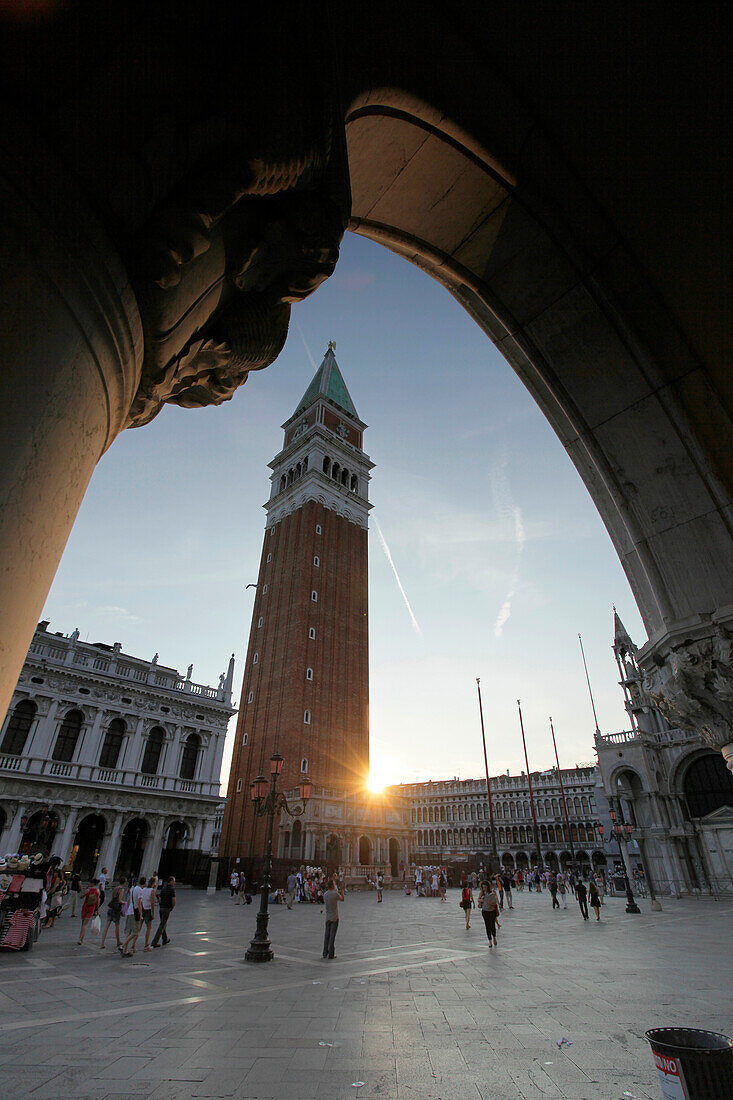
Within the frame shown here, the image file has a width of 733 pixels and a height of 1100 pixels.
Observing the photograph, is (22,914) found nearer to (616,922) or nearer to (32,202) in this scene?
(32,202)

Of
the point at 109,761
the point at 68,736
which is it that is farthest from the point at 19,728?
the point at 109,761

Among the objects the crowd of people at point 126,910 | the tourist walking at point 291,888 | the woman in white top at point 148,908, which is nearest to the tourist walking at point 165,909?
the crowd of people at point 126,910

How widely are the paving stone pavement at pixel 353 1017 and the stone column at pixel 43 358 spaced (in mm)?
4662

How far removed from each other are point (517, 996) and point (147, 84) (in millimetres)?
9570

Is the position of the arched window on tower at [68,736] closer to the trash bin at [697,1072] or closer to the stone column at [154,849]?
A: the stone column at [154,849]

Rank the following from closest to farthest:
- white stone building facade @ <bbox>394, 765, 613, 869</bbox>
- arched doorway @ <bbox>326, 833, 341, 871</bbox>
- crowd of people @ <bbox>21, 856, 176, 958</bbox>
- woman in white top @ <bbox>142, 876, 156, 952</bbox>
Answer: crowd of people @ <bbox>21, 856, 176, 958</bbox> → woman in white top @ <bbox>142, 876, 156, 952</bbox> → arched doorway @ <bbox>326, 833, 341, 871</bbox> → white stone building facade @ <bbox>394, 765, 613, 869</bbox>

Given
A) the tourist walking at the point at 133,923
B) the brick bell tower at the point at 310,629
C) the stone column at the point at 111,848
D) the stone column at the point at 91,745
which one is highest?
the brick bell tower at the point at 310,629

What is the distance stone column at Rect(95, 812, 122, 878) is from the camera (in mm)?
25969

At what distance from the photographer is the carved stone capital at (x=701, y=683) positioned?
3.43m

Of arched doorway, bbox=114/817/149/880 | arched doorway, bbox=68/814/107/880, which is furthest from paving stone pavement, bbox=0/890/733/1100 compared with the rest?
arched doorway, bbox=114/817/149/880

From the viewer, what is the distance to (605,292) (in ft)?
12.8

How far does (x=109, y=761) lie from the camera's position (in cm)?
2838

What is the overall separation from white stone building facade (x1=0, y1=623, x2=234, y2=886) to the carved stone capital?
26.8m

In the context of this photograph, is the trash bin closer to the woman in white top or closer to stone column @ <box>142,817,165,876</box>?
the woman in white top
